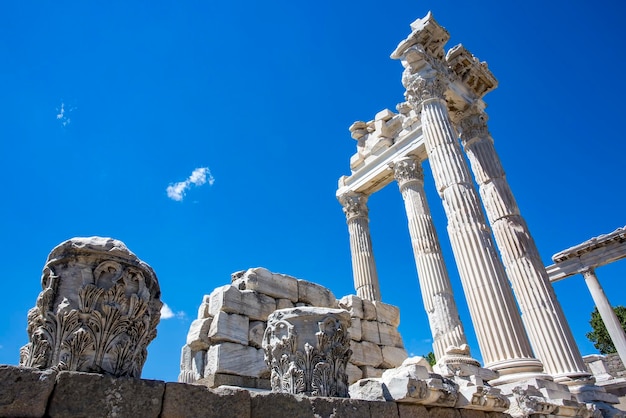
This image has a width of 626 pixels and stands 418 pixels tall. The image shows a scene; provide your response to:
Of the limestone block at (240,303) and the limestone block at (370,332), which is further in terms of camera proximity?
the limestone block at (370,332)

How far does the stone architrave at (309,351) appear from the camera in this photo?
14.2 feet

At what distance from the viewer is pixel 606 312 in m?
21.5

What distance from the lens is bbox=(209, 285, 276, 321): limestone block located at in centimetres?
827

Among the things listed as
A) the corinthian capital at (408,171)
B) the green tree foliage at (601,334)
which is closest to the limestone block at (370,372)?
the corinthian capital at (408,171)

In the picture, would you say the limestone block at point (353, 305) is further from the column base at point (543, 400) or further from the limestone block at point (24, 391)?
the limestone block at point (24, 391)

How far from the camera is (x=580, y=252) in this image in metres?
22.4

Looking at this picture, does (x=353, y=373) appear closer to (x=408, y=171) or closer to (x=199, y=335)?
(x=199, y=335)

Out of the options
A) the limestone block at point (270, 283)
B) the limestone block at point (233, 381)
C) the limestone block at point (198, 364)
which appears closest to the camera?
the limestone block at point (233, 381)

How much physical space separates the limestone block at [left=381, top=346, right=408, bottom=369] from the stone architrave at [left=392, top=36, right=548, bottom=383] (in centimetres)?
287

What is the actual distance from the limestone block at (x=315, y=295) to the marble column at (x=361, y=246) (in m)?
4.30

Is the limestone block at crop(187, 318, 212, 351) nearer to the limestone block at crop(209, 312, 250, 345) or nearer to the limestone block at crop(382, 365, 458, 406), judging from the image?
the limestone block at crop(209, 312, 250, 345)

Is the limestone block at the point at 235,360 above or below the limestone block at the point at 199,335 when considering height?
below

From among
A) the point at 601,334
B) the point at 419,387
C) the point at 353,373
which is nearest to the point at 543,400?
the point at 419,387

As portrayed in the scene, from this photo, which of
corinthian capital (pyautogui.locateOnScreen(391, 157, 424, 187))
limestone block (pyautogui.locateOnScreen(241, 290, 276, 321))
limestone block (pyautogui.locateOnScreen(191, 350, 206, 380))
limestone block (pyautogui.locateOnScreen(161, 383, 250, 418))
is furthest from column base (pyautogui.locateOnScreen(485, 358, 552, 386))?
corinthian capital (pyautogui.locateOnScreen(391, 157, 424, 187))
